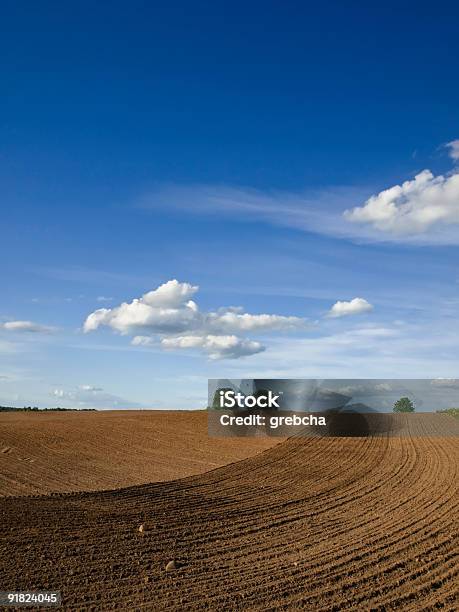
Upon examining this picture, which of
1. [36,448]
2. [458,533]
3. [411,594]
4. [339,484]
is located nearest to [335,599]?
[411,594]

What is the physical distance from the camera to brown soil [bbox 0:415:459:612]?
9.39 meters

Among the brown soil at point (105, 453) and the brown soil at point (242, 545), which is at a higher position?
the brown soil at point (105, 453)

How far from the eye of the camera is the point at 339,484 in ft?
63.7

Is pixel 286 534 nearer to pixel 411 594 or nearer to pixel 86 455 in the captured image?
pixel 411 594

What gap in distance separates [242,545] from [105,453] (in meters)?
15.6

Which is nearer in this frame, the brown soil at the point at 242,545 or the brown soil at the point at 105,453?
the brown soil at the point at 242,545

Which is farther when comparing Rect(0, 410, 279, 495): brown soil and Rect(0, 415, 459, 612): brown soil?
Rect(0, 410, 279, 495): brown soil

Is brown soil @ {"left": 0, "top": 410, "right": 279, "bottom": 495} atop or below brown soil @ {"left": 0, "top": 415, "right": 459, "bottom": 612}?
atop

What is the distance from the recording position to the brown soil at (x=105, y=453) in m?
19.1

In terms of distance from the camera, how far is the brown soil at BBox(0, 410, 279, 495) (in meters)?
19.1

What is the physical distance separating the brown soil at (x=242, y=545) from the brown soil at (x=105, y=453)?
2.20 meters

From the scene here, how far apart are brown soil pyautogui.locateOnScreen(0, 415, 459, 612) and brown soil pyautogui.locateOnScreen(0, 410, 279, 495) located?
86.7 inches

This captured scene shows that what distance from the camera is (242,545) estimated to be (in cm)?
1202

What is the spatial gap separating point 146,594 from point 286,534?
14.3 feet
